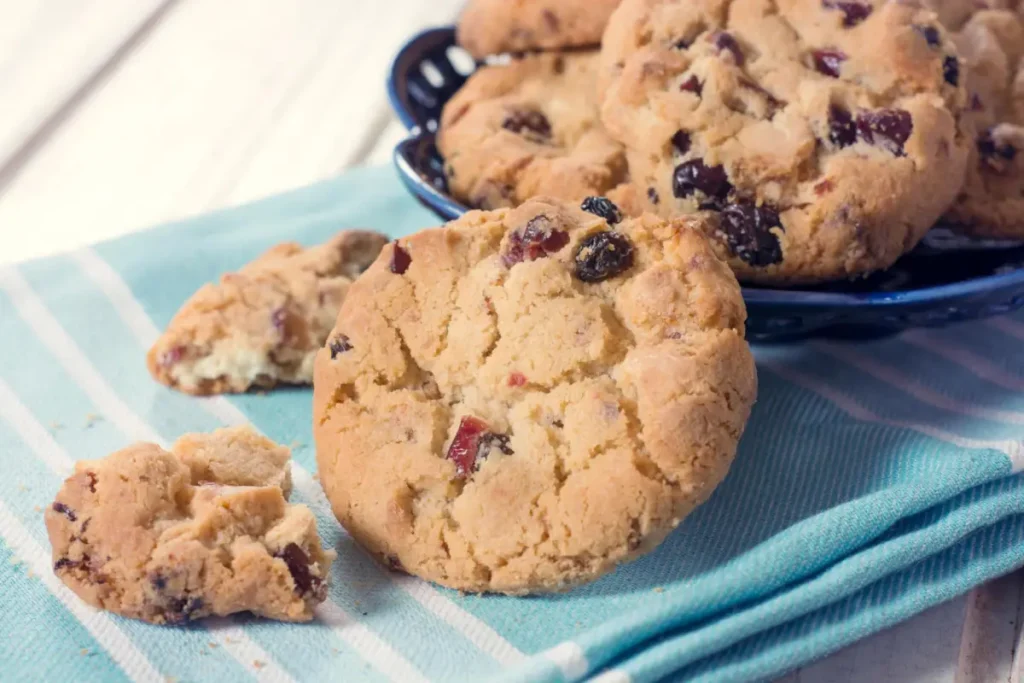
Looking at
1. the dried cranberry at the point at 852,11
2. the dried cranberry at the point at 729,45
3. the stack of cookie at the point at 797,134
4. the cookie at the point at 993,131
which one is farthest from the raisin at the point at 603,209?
the cookie at the point at 993,131

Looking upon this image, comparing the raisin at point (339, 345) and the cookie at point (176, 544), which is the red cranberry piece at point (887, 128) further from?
the cookie at point (176, 544)

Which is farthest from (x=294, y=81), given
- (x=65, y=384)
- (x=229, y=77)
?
(x=65, y=384)

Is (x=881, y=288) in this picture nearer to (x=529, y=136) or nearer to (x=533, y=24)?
(x=529, y=136)

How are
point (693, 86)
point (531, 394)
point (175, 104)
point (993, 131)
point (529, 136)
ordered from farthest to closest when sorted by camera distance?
point (175, 104) → point (529, 136) → point (993, 131) → point (693, 86) → point (531, 394)

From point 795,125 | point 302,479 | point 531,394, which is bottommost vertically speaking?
point 302,479

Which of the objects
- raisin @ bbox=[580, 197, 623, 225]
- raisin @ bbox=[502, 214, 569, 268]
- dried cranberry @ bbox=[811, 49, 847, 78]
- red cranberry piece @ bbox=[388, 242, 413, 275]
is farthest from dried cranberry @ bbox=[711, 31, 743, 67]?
red cranberry piece @ bbox=[388, 242, 413, 275]

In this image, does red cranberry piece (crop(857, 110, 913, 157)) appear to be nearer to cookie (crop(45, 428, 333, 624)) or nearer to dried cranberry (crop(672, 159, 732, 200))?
dried cranberry (crop(672, 159, 732, 200))

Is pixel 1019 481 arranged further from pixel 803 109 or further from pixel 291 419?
pixel 291 419

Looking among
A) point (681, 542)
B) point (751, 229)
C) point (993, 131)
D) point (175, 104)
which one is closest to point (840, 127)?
point (751, 229)
